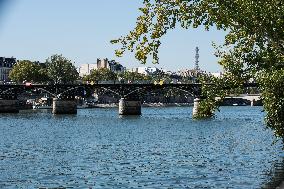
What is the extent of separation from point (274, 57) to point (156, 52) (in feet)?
22.1

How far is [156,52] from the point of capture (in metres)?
26.2

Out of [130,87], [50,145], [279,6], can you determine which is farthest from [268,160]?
[130,87]

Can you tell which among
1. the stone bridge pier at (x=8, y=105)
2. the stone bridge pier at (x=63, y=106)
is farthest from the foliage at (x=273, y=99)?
the stone bridge pier at (x=8, y=105)

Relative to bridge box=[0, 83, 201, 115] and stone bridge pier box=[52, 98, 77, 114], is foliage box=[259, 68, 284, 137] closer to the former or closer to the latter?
bridge box=[0, 83, 201, 115]

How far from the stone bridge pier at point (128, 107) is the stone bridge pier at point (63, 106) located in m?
15.3

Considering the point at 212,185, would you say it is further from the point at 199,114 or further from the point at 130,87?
the point at 130,87

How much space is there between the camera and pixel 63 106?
151 m

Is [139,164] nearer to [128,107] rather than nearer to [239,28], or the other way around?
[239,28]

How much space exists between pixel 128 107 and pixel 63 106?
18.5m

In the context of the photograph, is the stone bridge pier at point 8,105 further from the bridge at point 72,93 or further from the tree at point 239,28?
the tree at point 239,28

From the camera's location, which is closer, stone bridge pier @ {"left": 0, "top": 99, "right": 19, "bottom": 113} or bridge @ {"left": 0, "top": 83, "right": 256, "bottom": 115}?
bridge @ {"left": 0, "top": 83, "right": 256, "bottom": 115}

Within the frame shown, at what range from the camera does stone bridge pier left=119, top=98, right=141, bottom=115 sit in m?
147

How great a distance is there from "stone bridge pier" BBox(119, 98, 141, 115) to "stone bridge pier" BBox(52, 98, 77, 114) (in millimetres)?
15266

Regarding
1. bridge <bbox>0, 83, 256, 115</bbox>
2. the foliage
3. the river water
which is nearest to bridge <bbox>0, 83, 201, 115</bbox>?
bridge <bbox>0, 83, 256, 115</bbox>
